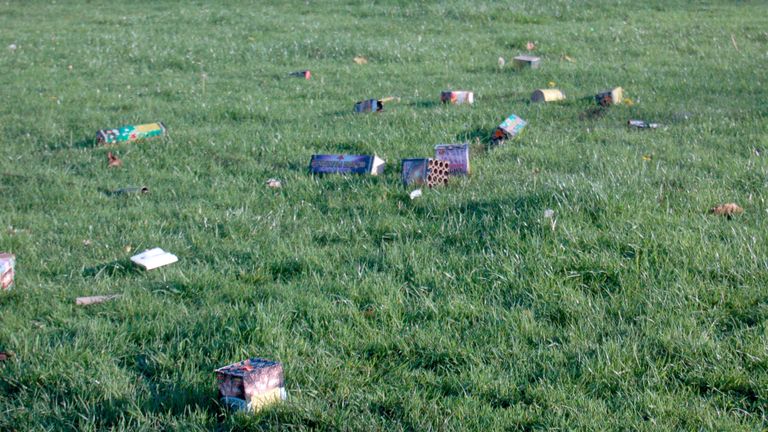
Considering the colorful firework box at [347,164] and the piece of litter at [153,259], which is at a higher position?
the colorful firework box at [347,164]

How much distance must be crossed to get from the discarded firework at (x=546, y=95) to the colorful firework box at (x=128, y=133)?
4081mm

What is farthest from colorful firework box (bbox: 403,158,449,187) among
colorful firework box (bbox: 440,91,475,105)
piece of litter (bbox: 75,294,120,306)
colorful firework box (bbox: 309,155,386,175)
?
→ colorful firework box (bbox: 440,91,475,105)

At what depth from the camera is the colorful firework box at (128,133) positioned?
26.0ft

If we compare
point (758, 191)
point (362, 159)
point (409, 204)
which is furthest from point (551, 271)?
point (362, 159)

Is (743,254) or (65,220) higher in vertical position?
(743,254)

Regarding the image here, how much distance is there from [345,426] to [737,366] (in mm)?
1610

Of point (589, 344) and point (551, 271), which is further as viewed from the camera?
point (551, 271)

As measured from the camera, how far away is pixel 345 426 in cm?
311

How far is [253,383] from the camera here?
10.4 ft

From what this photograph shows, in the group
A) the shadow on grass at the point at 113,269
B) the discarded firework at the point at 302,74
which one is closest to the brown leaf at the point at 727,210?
the shadow on grass at the point at 113,269

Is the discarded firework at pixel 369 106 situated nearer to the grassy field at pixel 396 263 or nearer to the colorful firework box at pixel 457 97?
the grassy field at pixel 396 263

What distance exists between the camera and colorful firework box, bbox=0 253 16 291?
4531mm

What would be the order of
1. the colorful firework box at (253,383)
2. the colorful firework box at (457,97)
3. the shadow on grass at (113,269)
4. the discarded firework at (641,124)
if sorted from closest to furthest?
the colorful firework box at (253,383)
the shadow on grass at (113,269)
the discarded firework at (641,124)
the colorful firework box at (457,97)

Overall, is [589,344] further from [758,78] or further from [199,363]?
[758,78]
